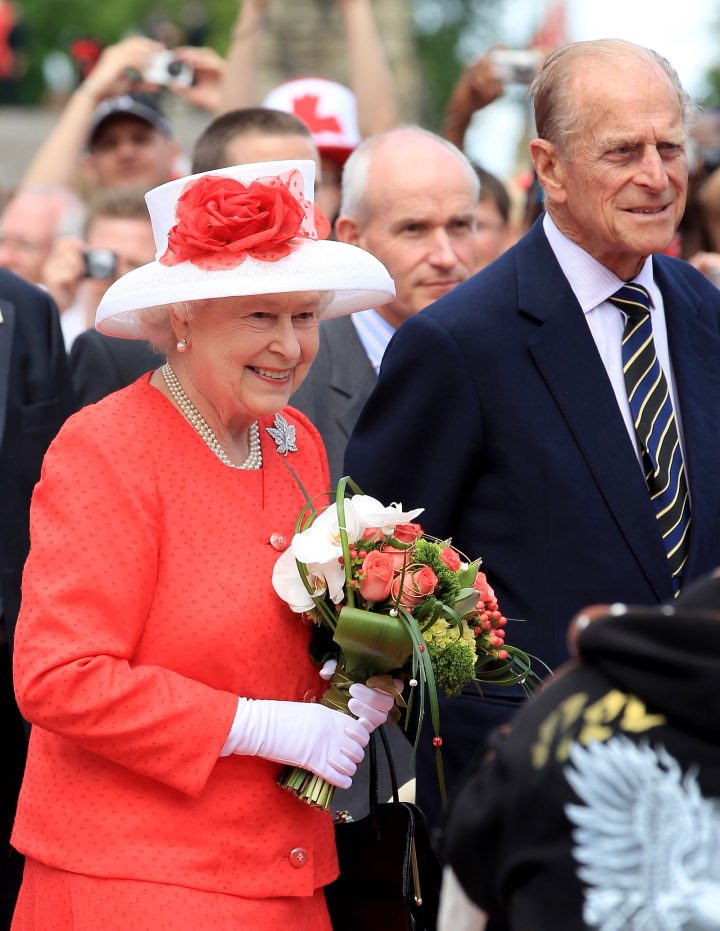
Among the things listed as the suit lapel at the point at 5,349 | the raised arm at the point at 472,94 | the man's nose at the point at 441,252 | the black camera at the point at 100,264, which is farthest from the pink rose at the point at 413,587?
the raised arm at the point at 472,94

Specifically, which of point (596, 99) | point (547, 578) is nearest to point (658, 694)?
point (547, 578)

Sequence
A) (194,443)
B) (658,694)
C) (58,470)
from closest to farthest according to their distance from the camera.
Answer: (658,694)
(58,470)
(194,443)

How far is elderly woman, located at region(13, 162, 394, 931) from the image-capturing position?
9.34 ft

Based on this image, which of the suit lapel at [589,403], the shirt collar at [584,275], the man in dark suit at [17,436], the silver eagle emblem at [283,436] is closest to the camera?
the silver eagle emblem at [283,436]

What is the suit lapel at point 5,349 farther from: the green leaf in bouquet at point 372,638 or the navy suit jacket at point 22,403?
the green leaf in bouquet at point 372,638

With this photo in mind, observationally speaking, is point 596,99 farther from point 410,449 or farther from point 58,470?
point 58,470

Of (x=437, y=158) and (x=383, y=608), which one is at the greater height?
(x=437, y=158)

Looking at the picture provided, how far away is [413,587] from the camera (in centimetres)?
297

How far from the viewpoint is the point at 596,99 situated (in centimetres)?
362

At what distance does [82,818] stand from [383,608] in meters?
0.71

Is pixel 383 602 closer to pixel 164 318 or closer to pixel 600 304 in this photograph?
pixel 164 318

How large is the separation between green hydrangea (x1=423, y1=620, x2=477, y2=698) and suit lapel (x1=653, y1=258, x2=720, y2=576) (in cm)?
80

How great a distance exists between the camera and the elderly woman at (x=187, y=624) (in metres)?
2.85

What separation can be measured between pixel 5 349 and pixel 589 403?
6.12ft
